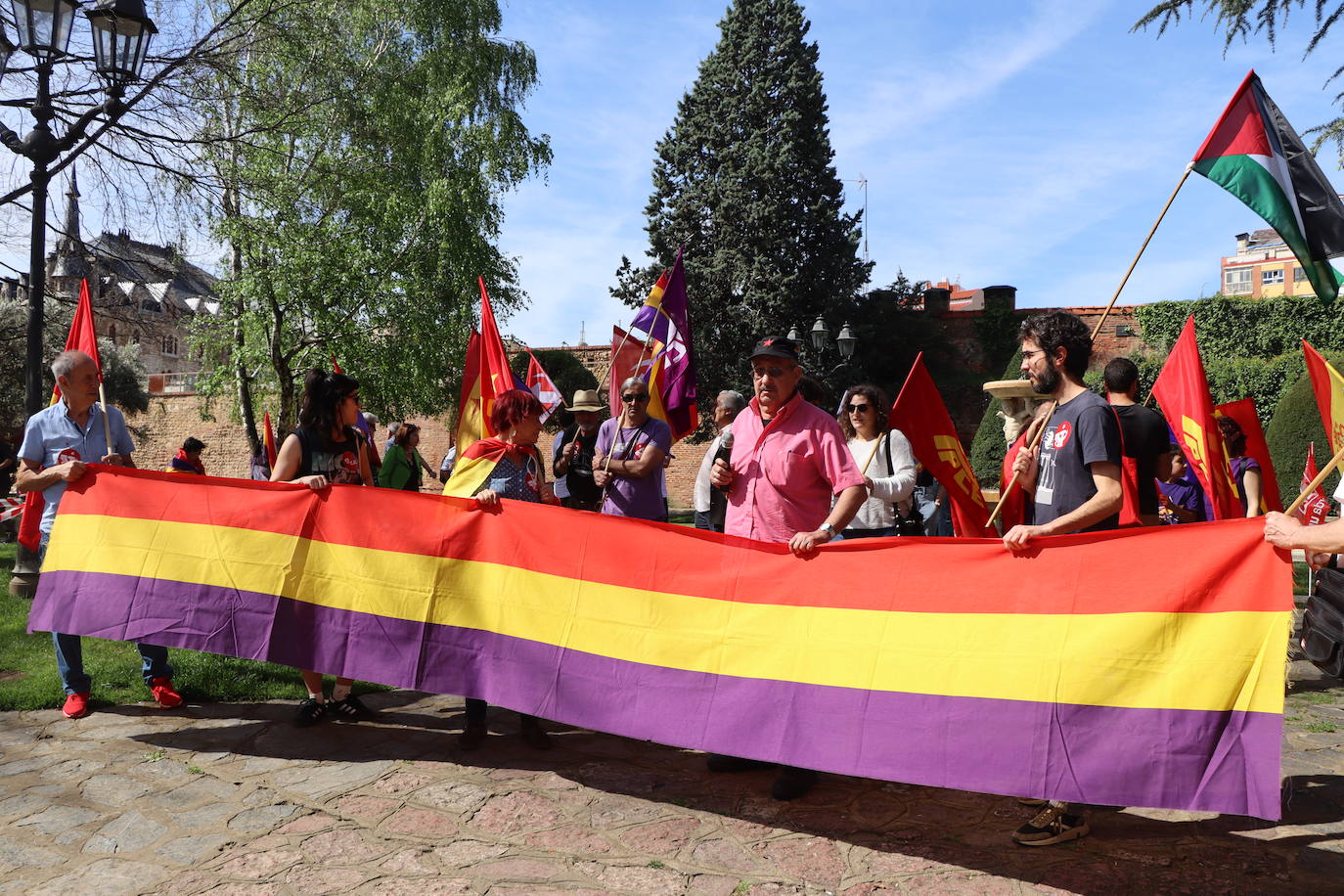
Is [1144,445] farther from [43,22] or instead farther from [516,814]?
[43,22]

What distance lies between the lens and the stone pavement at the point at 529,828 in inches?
134

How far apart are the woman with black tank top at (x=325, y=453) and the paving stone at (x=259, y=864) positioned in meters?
1.66

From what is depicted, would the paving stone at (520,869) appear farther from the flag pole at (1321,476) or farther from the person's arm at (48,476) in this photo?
the person's arm at (48,476)

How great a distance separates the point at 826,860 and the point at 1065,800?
2.94ft

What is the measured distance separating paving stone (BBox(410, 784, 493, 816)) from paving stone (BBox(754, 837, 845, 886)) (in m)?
1.27

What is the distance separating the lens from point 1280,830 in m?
3.88

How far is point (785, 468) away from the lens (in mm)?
4383

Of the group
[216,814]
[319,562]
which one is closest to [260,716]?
[319,562]

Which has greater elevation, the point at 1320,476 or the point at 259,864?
the point at 1320,476

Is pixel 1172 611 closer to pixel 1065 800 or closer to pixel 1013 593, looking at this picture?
pixel 1013 593

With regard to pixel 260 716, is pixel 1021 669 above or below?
above

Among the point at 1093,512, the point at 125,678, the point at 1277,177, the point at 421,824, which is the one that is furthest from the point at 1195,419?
the point at 125,678

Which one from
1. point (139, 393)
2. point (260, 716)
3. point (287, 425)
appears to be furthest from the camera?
point (139, 393)

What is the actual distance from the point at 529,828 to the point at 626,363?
310 centimetres
